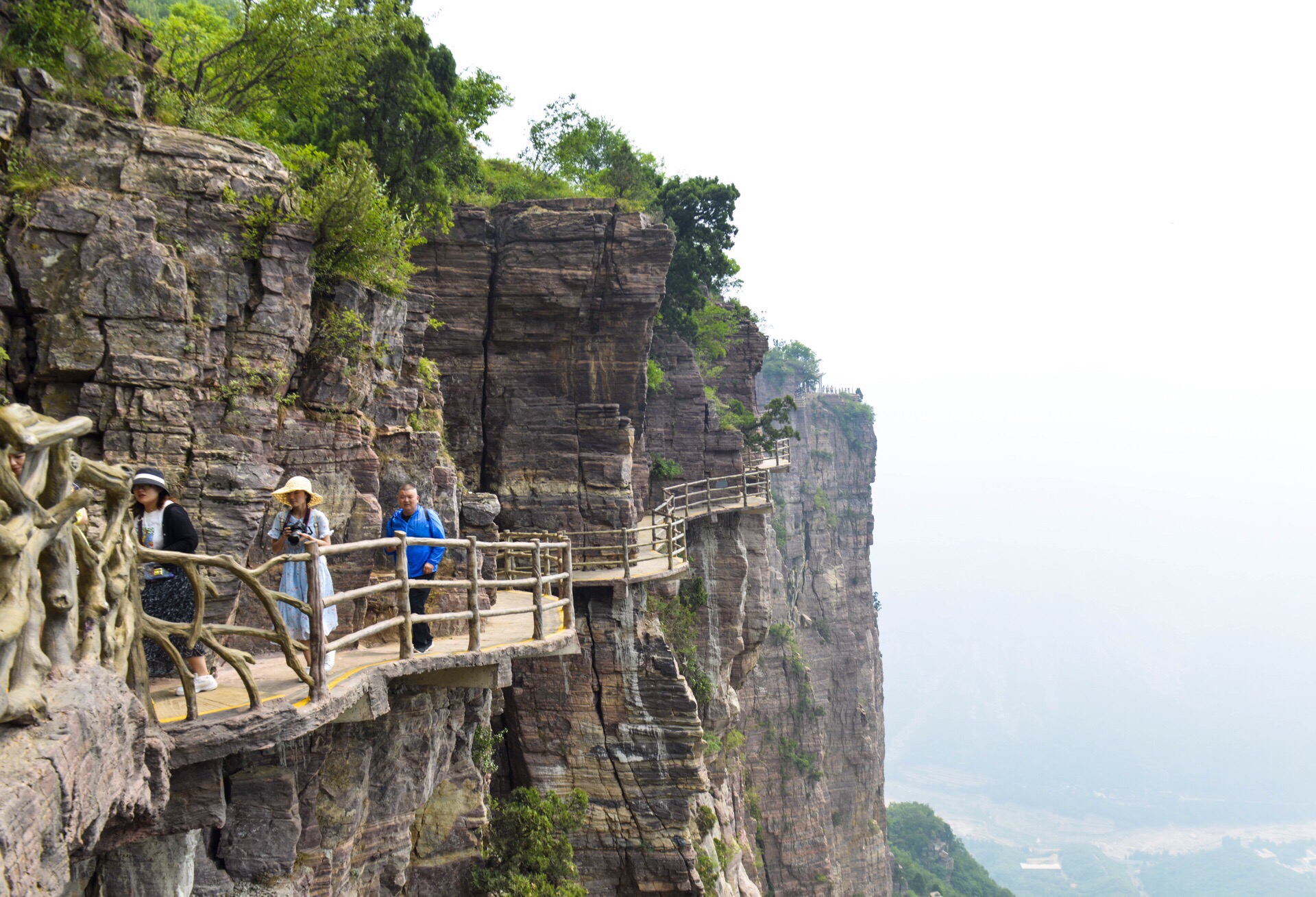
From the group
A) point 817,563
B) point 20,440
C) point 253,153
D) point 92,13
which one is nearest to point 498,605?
point 253,153

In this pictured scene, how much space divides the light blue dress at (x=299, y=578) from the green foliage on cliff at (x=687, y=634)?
649 inches

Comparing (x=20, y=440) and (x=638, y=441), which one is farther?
(x=638, y=441)

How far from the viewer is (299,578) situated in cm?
757

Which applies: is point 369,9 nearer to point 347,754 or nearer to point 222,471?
point 222,471

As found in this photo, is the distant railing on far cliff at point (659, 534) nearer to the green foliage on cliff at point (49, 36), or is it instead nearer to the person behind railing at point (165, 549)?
the person behind railing at point (165, 549)

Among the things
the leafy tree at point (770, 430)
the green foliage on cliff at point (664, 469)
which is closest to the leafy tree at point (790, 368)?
the leafy tree at point (770, 430)

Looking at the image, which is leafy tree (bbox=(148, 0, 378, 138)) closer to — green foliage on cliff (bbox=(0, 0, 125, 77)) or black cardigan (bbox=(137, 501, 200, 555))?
green foliage on cliff (bbox=(0, 0, 125, 77))

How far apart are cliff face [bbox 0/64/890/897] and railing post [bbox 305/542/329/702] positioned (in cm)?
80

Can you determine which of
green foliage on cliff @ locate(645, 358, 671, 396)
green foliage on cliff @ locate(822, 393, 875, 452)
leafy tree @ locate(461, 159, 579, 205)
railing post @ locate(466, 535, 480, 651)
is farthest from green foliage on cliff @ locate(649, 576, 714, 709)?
green foliage on cliff @ locate(822, 393, 875, 452)

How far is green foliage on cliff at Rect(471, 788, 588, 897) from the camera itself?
14.6 metres

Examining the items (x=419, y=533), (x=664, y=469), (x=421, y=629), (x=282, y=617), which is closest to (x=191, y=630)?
(x=282, y=617)

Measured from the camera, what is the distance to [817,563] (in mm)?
54688

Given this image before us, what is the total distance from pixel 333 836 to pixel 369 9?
1525 cm

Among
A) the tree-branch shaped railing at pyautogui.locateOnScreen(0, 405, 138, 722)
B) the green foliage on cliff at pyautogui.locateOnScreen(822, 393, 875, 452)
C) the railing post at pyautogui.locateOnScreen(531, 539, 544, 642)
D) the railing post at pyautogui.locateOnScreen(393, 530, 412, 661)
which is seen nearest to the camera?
the tree-branch shaped railing at pyautogui.locateOnScreen(0, 405, 138, 722)
